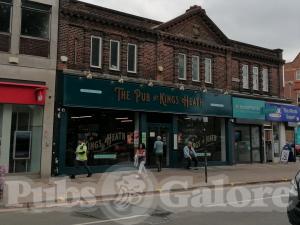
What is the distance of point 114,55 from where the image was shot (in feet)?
70.2

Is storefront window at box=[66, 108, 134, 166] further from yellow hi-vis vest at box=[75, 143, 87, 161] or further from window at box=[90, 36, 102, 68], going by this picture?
window at box=[90, 36, 102, 68]

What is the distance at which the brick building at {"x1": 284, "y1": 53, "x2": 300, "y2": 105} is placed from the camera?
62.9 meters

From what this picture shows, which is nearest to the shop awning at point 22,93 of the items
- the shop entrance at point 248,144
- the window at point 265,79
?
the shop entrance at point 248,144

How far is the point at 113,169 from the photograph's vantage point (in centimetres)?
2061

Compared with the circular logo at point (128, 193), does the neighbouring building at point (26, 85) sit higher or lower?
higher

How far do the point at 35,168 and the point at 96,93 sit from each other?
4.31 metres

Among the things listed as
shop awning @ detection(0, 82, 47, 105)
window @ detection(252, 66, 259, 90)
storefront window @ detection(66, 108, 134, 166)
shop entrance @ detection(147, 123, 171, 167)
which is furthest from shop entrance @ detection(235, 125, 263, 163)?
shop awning @ detection(0, 82, 47, 105)

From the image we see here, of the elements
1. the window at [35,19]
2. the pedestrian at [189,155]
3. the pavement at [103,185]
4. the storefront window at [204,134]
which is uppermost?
the window at [35,19]

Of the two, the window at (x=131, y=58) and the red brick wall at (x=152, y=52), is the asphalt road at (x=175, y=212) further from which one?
the window at (x=131, y=58)

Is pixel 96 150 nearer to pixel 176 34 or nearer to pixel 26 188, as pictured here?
pixel 26 188

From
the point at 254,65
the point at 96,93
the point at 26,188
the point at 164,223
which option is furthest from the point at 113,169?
the point at 254,65

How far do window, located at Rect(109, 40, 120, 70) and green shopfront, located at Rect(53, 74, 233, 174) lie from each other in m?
1.06

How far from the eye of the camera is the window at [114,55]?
2123 centimetres

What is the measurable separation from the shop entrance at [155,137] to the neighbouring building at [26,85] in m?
5.72
